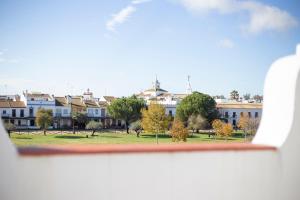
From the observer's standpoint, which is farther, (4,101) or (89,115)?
(89,115)

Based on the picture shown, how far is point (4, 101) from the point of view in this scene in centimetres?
6519

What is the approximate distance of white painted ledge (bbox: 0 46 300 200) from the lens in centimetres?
351

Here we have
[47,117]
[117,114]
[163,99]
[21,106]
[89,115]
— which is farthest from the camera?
[163,99]

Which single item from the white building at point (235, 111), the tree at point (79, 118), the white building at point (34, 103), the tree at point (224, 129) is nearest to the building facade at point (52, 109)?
the white building at point (34, 103)

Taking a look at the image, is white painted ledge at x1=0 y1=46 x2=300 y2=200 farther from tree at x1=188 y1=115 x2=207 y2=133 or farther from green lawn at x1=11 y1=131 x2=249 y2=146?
tree at x1=188 y1=115 x2=207 y2=133

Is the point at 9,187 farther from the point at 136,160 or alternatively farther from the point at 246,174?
the point at 246,174

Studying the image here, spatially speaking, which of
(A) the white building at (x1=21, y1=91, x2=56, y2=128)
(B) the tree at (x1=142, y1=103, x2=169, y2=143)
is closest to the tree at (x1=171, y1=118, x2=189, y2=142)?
(B) the tree at (x1=142, y1=103, x2=169, y2=143)

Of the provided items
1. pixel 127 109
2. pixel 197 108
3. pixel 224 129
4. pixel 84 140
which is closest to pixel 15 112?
pixel 127 109

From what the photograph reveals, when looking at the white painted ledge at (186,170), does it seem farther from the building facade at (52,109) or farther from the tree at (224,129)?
the building facade at (52,109)

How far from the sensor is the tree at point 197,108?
193 ft

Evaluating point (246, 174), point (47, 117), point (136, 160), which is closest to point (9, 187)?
point (136, 160)

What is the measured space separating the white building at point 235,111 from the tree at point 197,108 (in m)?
16.1

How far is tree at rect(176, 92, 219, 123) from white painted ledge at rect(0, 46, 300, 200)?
54263 mm

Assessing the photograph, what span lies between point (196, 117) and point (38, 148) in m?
54.5
